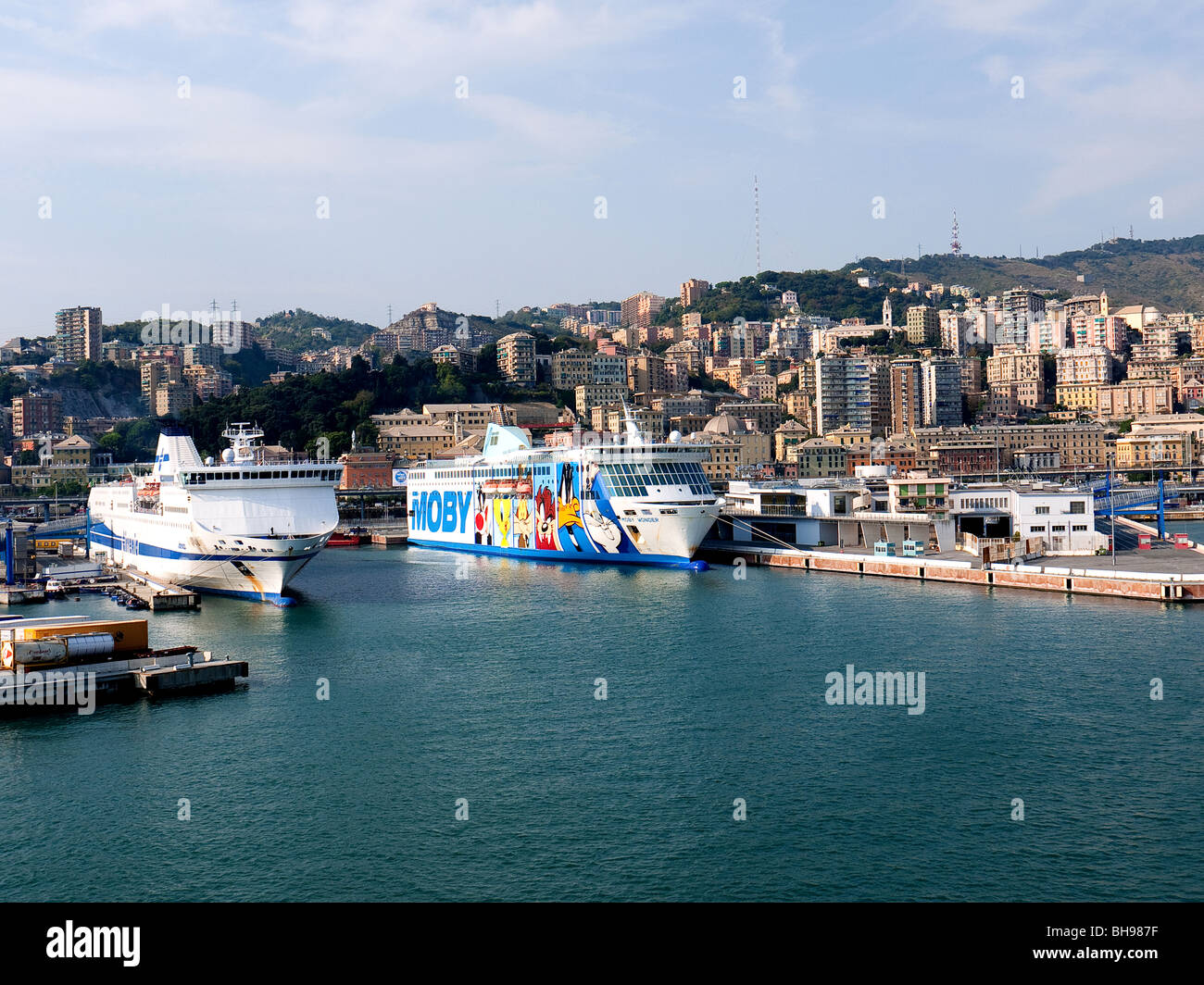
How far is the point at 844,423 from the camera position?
318 ft

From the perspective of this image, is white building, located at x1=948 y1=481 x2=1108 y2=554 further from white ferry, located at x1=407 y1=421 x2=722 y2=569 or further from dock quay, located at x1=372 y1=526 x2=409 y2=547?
dock quay, located at x1=372 y1=526 x2=409 y2=547

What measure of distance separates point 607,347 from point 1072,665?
4174 inches

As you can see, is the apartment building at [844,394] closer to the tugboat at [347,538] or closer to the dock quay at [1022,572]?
the tugboat at [347,538]

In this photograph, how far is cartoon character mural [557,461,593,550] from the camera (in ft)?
135

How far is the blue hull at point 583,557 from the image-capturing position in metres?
38.3

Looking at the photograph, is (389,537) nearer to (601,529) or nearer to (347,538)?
(347,538)

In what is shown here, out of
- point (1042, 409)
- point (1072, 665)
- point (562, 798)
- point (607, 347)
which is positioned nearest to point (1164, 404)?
point (1042, 409)

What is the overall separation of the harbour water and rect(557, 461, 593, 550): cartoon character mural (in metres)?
15.1

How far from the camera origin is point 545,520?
142ft

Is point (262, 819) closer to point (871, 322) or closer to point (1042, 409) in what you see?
point (1042, 409)

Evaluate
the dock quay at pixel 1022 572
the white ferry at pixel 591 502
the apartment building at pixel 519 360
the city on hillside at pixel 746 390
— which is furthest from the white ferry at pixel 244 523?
the apartment building at pixel 519 360
